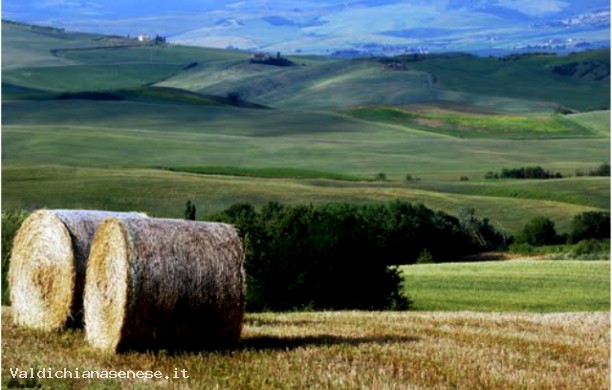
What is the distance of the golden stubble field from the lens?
10.4 metres

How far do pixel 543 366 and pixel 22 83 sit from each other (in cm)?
14520

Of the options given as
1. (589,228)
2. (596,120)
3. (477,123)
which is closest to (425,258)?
(589,228)

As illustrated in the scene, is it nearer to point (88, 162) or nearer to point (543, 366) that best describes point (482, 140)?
point (88, 162)

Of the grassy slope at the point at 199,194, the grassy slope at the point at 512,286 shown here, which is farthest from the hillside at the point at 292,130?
the grassy slope at the point at 512,286

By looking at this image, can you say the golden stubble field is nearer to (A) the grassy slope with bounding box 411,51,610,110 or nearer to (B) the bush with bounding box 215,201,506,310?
(B) the bush with bounding box 215,201,506,310

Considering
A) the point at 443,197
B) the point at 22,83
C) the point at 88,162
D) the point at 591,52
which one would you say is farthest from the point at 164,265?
the point at 591,52

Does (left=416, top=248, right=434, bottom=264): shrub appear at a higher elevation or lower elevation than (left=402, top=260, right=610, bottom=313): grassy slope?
lower

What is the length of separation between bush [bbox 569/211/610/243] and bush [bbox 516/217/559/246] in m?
0.81

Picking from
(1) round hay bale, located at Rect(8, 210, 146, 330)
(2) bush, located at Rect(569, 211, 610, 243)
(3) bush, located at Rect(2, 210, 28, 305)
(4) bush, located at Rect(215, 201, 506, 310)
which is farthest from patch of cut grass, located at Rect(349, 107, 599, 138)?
(1) round hay bale, located at Rect(8, 210, 146, 330)

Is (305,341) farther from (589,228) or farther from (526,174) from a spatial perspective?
(526,174)

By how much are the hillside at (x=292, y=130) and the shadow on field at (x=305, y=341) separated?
131 ft

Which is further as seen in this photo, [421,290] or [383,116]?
[383,116]

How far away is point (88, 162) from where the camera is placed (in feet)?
266

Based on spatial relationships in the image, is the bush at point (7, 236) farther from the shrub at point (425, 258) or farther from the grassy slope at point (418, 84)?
the grassy slope at point (418, 84)
